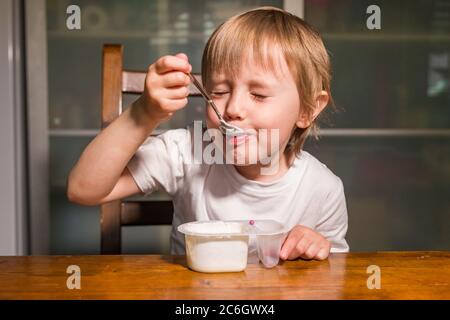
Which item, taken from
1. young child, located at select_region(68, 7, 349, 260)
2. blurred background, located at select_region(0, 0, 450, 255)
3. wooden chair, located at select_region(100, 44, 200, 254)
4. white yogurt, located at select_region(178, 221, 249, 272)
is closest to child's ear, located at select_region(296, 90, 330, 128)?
young child, located at select_region(68, 7, 349, 260)

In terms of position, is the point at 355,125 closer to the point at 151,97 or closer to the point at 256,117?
the point at 256,117

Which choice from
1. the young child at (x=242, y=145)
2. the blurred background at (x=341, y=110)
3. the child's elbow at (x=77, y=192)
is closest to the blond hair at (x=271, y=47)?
the young child at (x=242, y=145)

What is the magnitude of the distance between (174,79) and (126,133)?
0.41 ft

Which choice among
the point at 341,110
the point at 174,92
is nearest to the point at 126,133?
the point at 174,92

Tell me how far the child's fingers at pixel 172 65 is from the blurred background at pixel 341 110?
1.16 meters

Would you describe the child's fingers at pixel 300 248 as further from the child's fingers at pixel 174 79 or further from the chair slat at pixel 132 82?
the chair slat at pixel 132 82

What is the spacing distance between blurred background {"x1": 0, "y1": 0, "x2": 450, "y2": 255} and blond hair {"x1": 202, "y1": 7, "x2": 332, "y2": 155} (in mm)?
923

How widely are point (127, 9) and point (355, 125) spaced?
915mm

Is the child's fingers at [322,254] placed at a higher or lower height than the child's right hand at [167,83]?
lower

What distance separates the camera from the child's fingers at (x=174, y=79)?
67 cm

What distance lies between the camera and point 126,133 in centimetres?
75

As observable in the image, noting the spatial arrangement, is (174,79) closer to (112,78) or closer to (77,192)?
(77,192)
